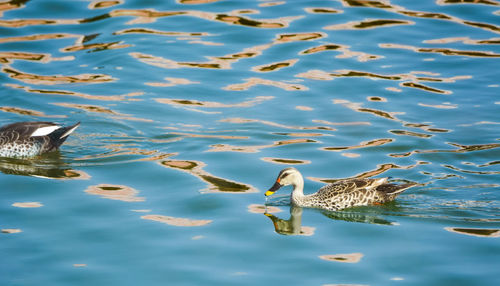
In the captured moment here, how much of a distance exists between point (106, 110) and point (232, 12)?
6.42 meters

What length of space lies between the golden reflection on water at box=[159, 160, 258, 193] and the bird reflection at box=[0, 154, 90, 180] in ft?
4.57

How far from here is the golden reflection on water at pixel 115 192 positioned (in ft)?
38.0

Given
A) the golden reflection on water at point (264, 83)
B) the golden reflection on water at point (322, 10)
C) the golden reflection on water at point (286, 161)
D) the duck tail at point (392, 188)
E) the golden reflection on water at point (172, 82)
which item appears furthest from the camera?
the golden reflection on water at point (322, 10)

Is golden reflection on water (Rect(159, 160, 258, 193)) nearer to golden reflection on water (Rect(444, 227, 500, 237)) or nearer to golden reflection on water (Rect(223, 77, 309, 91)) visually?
golden reflection on water (Rect(444, 227, 500, 237))

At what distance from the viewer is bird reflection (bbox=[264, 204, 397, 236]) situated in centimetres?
1078

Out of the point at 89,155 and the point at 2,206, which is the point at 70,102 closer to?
the point at 89,155

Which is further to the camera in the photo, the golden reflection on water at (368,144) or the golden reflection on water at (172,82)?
the golden reflection on water at (172,82)

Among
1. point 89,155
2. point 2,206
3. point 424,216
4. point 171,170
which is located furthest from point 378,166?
point 2,206

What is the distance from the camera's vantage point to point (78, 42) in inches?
760

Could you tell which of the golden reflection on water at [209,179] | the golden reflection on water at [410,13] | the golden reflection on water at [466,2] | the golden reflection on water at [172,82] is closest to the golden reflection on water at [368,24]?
the golden reflection on water at [410,13]

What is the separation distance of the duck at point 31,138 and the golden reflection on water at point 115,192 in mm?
1881

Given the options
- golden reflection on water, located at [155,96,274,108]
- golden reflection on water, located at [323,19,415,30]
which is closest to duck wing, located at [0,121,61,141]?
golden reflection on water, located at [155,96,274,108]

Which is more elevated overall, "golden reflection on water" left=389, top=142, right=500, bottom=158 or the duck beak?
"golden reflection on water" left=389, top=142, right=500, bottom=158

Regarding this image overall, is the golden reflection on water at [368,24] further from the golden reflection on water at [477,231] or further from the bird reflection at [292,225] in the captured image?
the golden reflection on water at [477,231]
